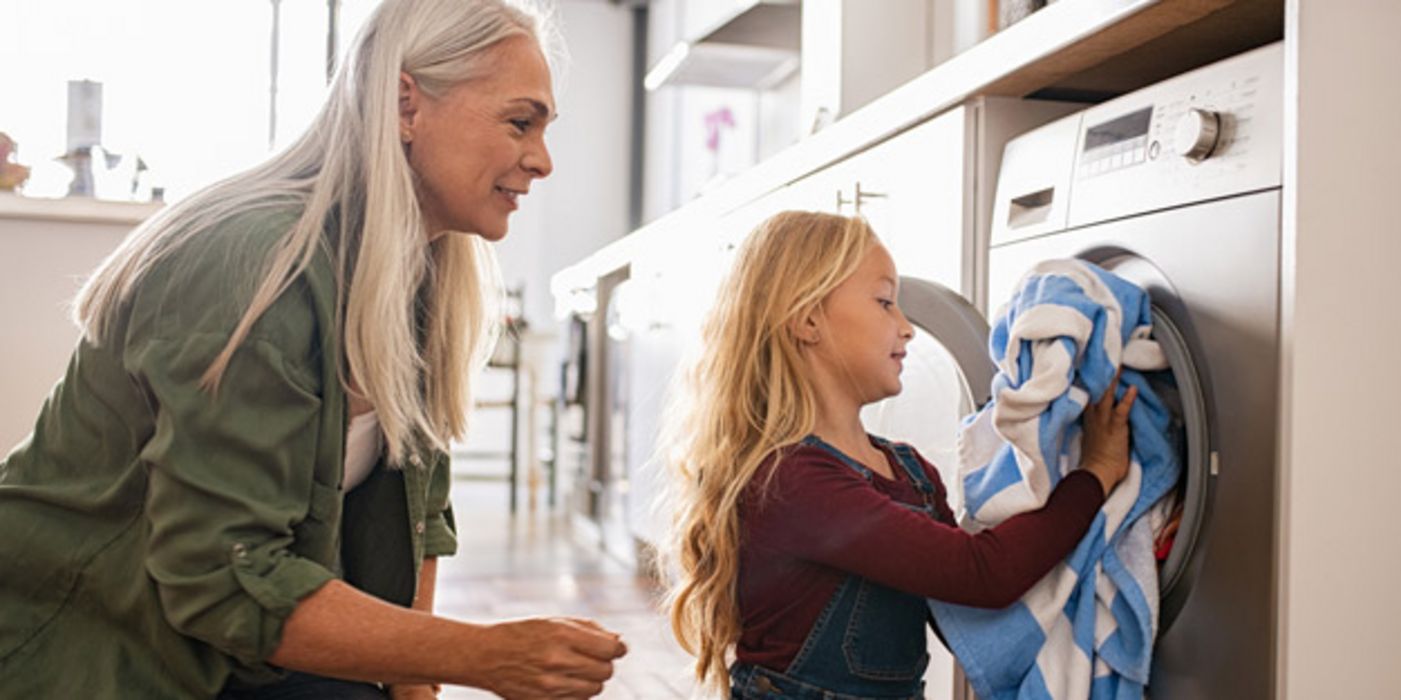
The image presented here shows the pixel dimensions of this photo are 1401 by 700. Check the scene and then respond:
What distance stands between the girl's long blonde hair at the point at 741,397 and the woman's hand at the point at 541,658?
0.40 meters

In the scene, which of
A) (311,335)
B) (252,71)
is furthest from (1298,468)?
(252,71)

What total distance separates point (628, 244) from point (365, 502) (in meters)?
2.55

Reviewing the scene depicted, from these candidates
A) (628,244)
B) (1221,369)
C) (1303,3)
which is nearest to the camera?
(1303,3)

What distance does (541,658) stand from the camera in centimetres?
92

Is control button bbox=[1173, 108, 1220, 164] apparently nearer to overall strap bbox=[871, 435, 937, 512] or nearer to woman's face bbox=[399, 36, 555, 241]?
overall strap bbox=[871, 435, 937, 512]

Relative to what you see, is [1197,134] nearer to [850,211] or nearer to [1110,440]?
[1110,440]

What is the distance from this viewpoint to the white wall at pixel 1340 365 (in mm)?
1063

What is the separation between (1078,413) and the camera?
1.22 meters

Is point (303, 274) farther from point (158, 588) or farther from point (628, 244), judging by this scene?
point (628, 244)

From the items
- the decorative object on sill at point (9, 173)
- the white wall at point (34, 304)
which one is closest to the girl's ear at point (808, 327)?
the white wall at point (34, 304)

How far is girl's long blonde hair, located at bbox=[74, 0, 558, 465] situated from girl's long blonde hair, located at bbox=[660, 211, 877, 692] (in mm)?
312

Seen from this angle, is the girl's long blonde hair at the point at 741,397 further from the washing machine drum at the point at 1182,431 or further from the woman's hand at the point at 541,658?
the woman's hand at the point at 541,658

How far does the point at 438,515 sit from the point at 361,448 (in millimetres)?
264

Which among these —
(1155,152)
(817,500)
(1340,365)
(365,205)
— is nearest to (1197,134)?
(1155,152)
